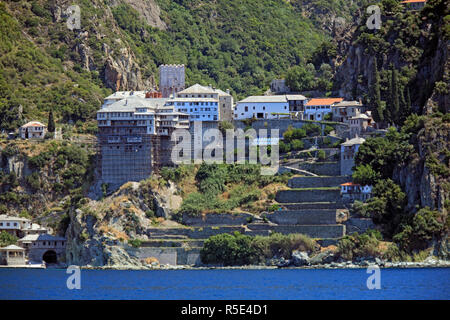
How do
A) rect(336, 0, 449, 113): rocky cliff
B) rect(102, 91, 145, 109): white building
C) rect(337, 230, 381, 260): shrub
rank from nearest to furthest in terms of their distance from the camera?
rect(337, 230, 381, 260): shrub
rect(336, 0, 449, 113): rocky cliff
rect(102, 91, 145, 109): white building

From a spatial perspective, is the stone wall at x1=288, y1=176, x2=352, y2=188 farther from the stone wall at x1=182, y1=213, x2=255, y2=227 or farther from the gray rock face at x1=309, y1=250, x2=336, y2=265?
the gray rock face at x1=309, y1=250, x2=336, y2=265

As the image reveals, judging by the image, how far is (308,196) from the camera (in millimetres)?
101688

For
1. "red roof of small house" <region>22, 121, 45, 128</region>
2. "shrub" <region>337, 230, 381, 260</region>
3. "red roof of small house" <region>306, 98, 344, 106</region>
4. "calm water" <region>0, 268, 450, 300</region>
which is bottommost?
"calm water" <region>0, 268, 450, 300</region>

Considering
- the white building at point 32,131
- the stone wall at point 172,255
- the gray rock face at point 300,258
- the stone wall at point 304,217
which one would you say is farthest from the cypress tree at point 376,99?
the white building at point 32,131

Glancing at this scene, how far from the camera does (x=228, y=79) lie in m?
162

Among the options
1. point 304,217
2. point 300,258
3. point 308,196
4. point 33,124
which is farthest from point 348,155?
point 33,124

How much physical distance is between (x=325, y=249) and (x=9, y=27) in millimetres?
64489

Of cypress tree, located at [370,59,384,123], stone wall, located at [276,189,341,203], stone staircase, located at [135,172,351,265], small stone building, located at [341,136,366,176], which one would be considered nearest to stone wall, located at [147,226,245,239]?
stone staircase, located at [135,172,351,265]

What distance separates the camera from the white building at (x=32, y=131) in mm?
124312

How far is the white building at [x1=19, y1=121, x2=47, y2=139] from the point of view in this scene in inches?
4894

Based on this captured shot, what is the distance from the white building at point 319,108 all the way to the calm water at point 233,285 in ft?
93.5

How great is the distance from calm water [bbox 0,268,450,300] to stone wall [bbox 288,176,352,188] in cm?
1279

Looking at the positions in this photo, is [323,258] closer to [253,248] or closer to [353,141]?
[253,248]

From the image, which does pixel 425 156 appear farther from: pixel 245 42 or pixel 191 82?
pixel 245 42
